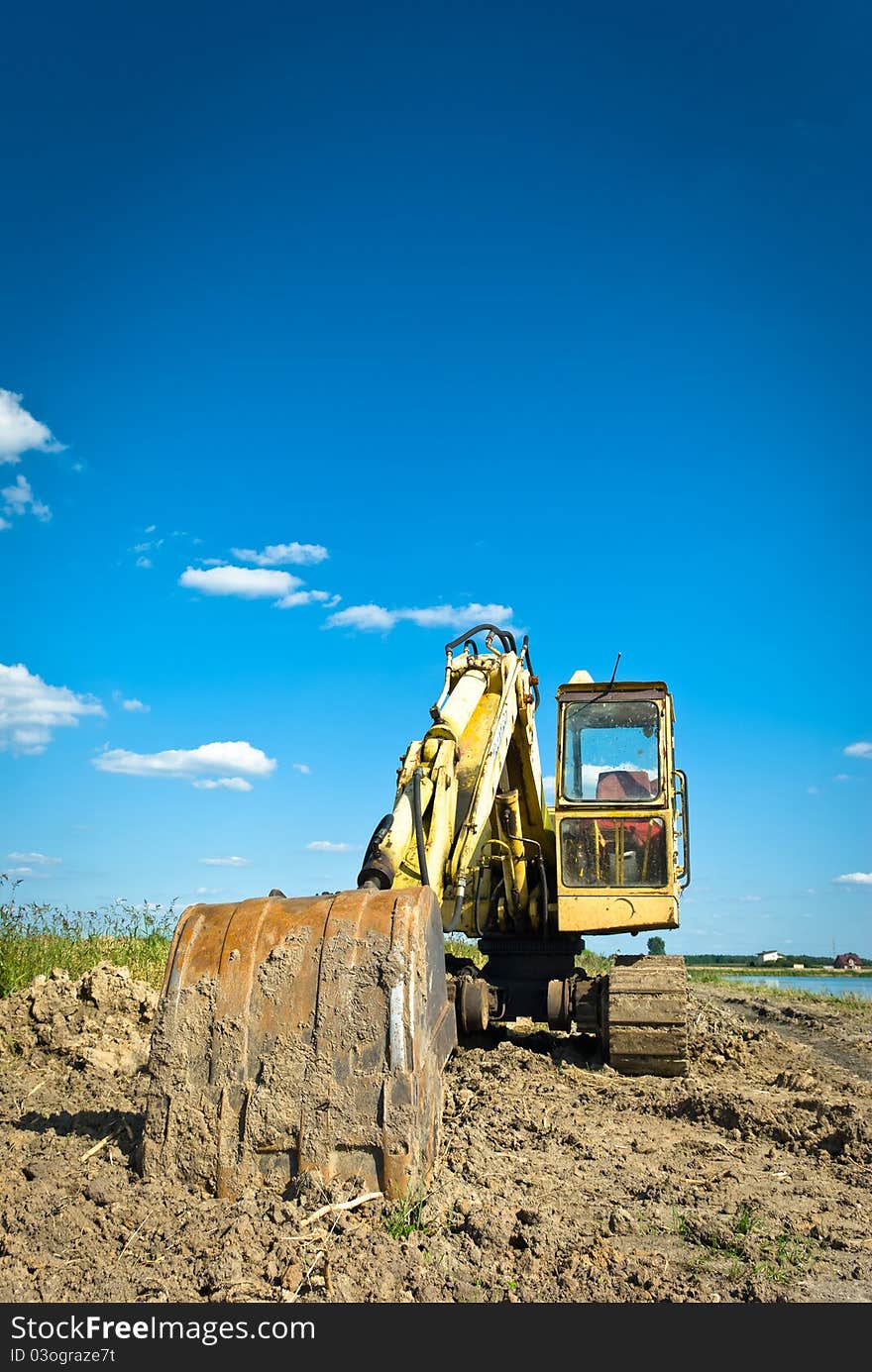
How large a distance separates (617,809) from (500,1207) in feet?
17.1

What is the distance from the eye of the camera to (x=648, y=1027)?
8.30 m

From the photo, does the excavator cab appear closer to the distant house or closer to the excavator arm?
the excavator arm

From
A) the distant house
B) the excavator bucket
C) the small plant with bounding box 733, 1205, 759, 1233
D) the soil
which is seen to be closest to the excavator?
the excavator bucket

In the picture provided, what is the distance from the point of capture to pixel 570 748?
974 centimetres

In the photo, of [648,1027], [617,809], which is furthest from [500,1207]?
[617,809]

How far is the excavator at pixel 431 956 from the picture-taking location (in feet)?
14.6

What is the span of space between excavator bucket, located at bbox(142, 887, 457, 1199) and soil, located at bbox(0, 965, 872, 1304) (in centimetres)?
13

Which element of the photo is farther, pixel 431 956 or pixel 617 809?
pixel 617 809

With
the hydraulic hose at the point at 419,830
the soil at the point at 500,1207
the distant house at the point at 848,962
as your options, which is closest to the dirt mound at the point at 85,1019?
the soil at the point at 500,1207

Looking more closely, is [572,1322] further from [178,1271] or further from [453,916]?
[453,916]

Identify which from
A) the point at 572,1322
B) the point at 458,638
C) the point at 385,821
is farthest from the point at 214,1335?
the point at 458,638

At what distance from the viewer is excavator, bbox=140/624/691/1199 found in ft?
14.6

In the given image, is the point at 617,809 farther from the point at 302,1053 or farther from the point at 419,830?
the point at 302,1053

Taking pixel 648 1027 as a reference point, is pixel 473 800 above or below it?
above
